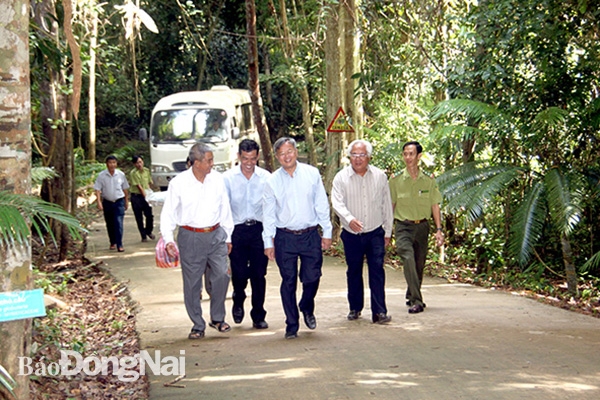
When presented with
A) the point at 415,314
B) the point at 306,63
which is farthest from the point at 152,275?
the point at 306,63

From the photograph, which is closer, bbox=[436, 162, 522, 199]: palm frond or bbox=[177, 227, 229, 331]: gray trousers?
bbox=[177, 227, 229, 331]: gray trousers

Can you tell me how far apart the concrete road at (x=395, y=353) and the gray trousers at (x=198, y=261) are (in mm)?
330

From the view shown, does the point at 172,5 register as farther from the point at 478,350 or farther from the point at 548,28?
the point at 478,350

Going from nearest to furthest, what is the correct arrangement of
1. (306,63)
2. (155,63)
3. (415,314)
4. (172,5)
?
(415,314) < (306,63) < (172,5) < (155,63)

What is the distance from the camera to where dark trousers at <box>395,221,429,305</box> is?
884 cm

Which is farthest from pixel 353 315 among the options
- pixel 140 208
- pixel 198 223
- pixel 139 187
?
pixel 140 208

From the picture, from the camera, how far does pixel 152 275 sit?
12258mm

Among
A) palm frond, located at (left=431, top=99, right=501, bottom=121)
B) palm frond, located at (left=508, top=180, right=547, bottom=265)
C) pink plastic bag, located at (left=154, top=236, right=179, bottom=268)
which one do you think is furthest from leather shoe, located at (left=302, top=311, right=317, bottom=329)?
palm frond, located at (left=431, top=99, right=501, bottom=121)

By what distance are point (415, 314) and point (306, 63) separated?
14.0 metres

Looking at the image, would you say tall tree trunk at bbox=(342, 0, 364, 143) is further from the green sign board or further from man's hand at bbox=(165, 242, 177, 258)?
the green sign board

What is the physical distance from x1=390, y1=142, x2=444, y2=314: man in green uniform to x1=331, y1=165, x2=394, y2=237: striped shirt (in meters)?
0.57

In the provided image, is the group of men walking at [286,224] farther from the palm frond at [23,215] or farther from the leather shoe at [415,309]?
the palm frond at [23,215]

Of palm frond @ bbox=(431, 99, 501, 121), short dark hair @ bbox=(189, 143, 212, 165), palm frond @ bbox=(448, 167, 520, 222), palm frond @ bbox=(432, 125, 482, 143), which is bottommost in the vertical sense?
palm frond @ bbox=(448, 167, 520, 222)

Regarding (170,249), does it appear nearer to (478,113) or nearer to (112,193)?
(478,113)
